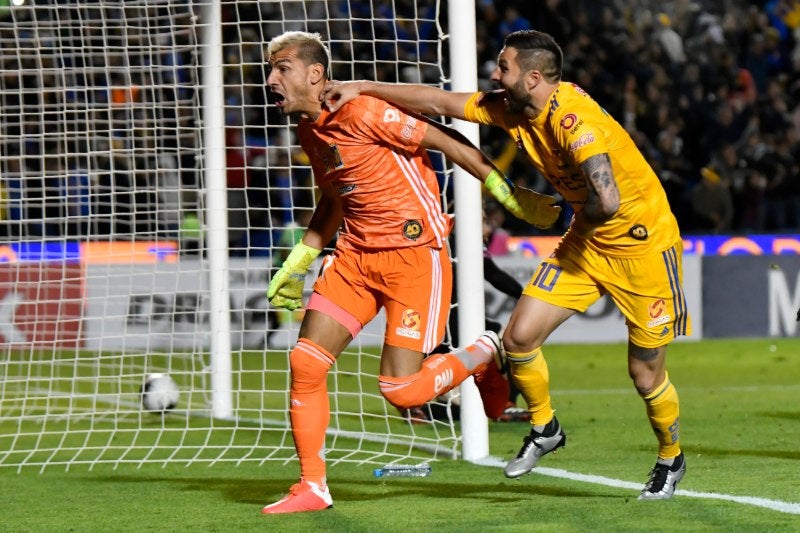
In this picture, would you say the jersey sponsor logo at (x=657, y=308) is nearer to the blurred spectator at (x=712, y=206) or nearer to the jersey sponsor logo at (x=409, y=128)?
the jersey sponsor logo at (x=409, y=128)

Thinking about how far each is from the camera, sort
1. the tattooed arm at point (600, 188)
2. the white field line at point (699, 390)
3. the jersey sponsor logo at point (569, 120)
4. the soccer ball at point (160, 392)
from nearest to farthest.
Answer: the tattooed arm at point (600, 188), the jersey sponsor logo at point (569, 120), the soccer ball at point (160, 392), the white field line at point (699, 390)

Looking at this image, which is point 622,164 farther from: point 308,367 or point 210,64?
point 210,64

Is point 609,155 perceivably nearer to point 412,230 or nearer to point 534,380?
point 412,230

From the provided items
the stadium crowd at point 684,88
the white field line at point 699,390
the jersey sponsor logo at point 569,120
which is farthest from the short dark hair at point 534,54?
the stadium crowd at point 684,88

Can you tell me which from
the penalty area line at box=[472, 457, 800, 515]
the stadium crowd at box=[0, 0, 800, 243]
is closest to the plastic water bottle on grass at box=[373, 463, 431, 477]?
the penalty area line at box=[472, 457, 800, 515]

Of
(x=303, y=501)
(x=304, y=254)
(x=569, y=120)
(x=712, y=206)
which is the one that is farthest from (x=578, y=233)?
(x=712, y=206)

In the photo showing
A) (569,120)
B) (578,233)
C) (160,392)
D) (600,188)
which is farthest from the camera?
(160,392)

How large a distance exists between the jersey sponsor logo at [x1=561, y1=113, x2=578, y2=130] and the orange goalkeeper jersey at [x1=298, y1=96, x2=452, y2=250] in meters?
0.71

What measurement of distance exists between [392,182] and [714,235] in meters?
12.0

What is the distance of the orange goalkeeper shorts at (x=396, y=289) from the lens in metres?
5.95

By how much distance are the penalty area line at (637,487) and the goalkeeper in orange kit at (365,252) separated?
1.10 metres

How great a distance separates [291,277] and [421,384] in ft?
2.90

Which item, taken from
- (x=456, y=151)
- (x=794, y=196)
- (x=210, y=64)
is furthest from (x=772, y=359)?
(x=456, y=151)

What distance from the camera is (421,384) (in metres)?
5.96
